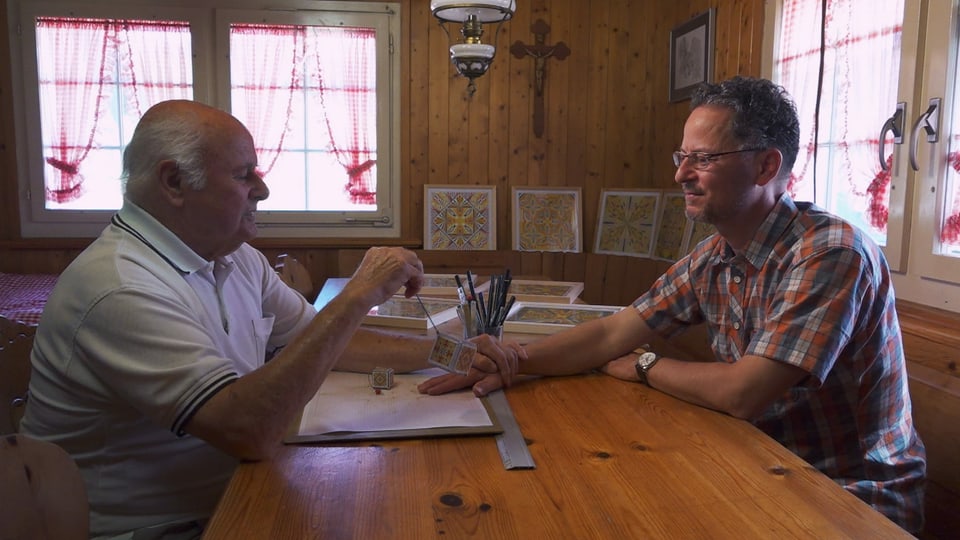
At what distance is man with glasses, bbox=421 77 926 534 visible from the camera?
134cm

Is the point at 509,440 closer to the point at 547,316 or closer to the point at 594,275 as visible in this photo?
the point at 547,316

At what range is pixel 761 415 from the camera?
149 centimetres

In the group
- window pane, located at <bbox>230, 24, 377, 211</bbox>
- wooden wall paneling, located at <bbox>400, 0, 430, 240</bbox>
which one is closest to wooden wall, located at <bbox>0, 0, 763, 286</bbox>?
wooden wall paneling, located at <bbox>400, 0, 430, 240</bbox>

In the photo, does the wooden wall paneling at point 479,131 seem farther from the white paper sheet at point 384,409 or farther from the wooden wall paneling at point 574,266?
the white paper sheet at point 384,409

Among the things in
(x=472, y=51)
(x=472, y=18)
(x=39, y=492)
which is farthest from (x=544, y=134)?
(x=39, y=492)

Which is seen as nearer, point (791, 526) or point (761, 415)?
point (791, 526)

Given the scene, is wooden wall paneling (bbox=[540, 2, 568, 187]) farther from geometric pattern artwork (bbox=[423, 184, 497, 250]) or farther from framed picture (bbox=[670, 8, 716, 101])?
framed picture (bbox=[670, 8, 716, 101])

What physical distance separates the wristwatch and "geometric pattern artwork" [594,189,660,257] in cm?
261

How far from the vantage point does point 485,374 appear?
148 cm

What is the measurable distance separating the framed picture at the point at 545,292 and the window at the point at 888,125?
1006mm

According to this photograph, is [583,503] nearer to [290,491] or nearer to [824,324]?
[290,491]

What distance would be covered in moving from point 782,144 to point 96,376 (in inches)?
54.7

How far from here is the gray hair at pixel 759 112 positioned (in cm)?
157

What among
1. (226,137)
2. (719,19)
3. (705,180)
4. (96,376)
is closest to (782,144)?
(705,180)
